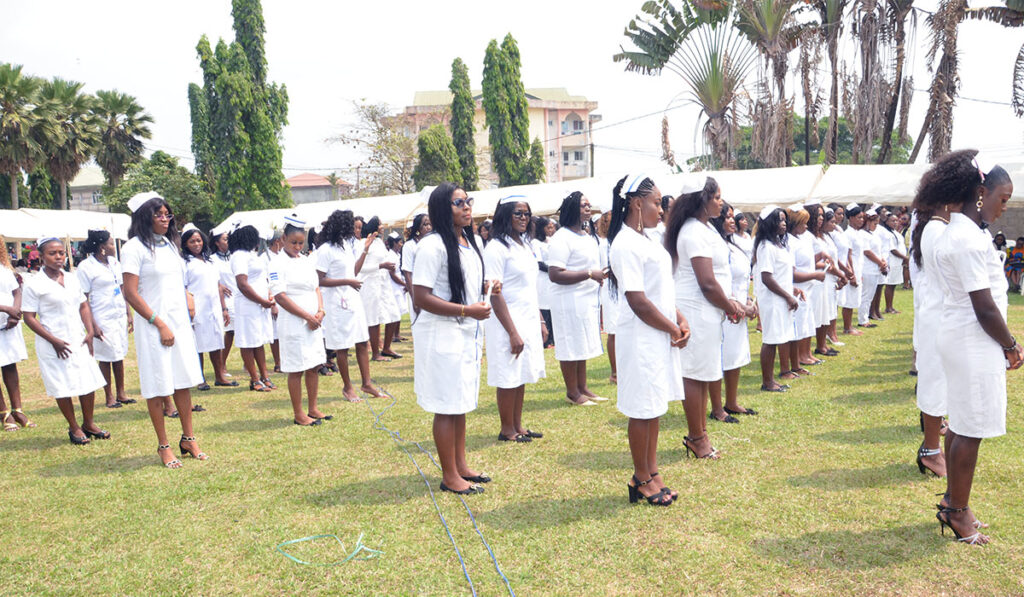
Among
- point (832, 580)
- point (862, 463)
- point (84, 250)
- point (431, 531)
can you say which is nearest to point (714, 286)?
point (862, 463)

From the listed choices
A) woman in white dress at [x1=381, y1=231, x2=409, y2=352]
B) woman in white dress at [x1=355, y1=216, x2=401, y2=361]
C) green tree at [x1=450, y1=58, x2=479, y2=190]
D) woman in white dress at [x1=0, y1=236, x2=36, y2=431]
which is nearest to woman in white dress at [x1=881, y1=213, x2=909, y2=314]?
woman in white dress at [x1=381, y1=231, x2=409, y2=352]

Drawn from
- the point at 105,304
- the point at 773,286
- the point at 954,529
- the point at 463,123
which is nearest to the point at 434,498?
the point at 954,529

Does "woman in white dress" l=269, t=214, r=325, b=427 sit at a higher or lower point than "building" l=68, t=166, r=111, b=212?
lower

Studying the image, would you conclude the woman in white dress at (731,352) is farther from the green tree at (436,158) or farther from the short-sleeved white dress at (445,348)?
the green tree at (436,158)

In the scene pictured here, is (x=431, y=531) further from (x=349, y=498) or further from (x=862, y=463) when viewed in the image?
(x=862, y=463)

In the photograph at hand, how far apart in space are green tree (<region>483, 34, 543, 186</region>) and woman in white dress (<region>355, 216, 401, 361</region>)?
26767 mm

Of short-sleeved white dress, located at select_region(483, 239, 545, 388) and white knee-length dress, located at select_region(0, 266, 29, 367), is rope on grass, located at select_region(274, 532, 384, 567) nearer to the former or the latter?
short-sleeved white dress, located at select_region(483, 239, 545, 388)

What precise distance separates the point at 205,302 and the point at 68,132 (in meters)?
38.9

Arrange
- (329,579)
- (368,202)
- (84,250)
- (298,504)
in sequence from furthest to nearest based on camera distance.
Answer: (368,202)
(84,250)
(298,504)
(329,579)

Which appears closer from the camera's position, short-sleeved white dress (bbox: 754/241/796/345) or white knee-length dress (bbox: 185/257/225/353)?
short-sleeved white dress (bbox: 754/241/796/345)

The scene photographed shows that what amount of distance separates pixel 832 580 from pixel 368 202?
23875 millimetres

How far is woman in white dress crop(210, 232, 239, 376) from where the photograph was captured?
1002 centimetres

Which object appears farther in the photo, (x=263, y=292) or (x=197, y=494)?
(x=263, y=292)

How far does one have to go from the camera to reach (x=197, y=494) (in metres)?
5.22
